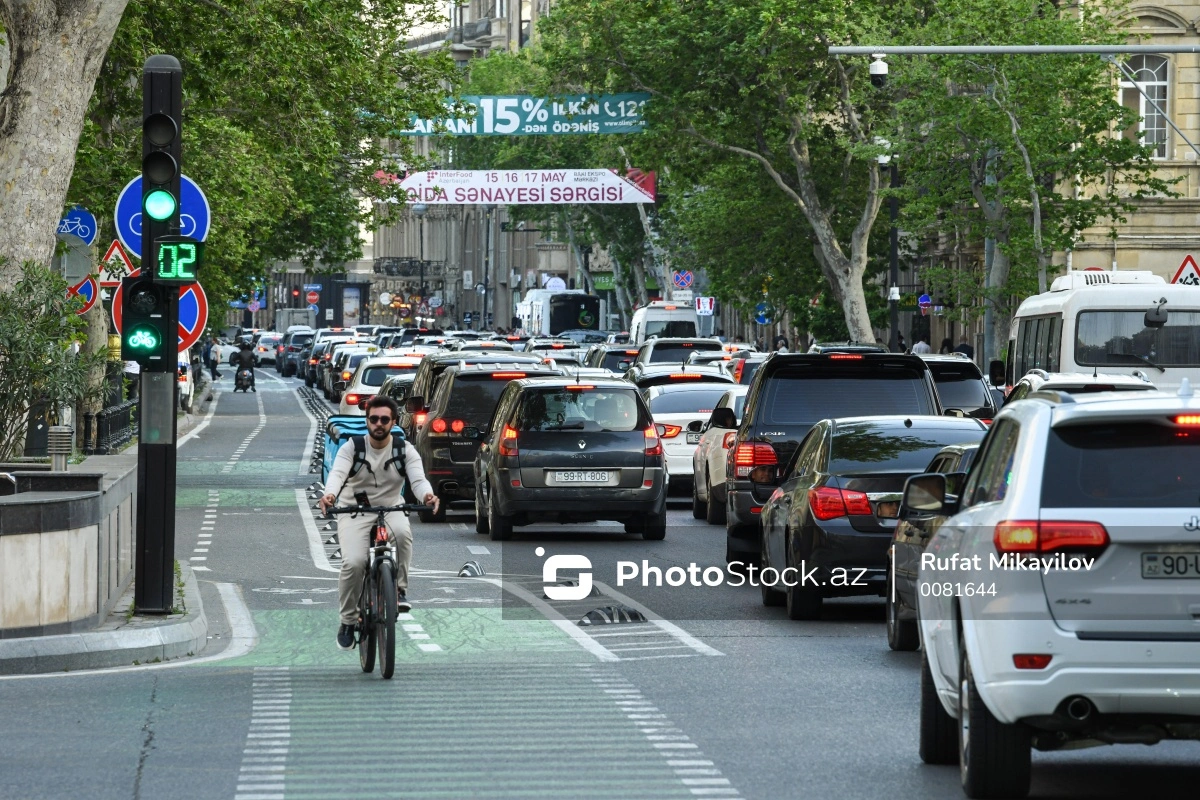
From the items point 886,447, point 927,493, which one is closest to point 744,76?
point 886,447

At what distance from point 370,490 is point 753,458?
25.4ft

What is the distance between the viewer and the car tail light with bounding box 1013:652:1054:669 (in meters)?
8.16

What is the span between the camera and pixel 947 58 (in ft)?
156

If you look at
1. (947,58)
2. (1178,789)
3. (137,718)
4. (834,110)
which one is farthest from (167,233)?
(834,110)

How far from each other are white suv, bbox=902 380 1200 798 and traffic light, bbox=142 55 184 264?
25.8ft

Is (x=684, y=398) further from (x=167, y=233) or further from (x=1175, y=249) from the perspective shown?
(x=1175, y=249)

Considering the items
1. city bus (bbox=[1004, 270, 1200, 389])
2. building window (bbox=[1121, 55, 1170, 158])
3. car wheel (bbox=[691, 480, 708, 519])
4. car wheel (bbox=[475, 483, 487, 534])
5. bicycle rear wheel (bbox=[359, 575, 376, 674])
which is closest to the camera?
bicycle rear wheel (bbox=[359, 575, 376, 674])

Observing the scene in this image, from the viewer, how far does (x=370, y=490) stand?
44.2 feet

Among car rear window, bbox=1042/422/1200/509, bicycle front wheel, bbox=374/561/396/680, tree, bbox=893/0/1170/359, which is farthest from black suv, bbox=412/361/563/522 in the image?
tree, bbox=893/0/1170/359

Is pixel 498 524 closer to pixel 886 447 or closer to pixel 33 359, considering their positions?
pixel 33 359

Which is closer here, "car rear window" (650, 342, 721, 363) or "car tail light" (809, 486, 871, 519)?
"car tail light" (809, 486, 871, 519)

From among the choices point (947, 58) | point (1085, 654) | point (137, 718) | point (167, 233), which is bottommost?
point (137, 718)

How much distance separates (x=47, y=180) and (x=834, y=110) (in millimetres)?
39754

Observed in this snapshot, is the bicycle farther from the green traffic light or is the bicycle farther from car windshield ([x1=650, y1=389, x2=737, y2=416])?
car windshield ([x1=650, y1=389, x2=737, y2=416])
